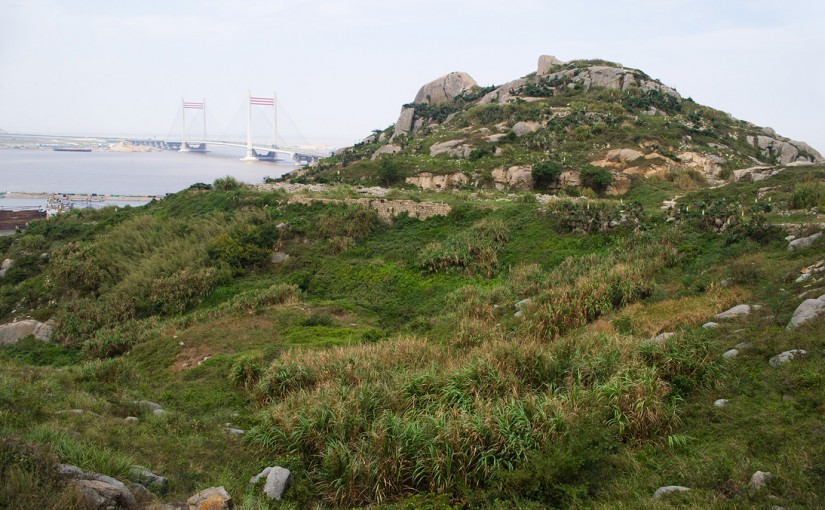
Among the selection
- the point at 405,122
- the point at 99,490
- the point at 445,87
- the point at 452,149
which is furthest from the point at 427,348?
the point at 445,87

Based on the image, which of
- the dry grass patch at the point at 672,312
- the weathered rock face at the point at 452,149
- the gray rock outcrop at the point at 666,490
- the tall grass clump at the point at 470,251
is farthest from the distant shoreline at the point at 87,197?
the gray rock outcrop at the point at 666,490

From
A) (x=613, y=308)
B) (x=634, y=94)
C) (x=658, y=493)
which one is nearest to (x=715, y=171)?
(x=634, y=94)

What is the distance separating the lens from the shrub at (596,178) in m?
23.6

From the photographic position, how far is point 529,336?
10055 millimetres

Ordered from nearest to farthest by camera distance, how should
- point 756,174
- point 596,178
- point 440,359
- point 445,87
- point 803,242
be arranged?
1. point 440,359
2. point 803,242
3. point 756,174
4. point 596,178
5. point 445,87

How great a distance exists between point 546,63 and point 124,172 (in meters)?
60.7

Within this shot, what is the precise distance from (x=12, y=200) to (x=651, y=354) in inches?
2452

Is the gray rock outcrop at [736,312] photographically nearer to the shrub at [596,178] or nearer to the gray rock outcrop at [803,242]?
the gray rock outcrop at [803,242]

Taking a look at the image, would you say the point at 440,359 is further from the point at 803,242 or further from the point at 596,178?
the point at 596,178

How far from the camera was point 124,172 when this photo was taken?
243ft

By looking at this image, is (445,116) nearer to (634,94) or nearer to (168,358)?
(634,94)

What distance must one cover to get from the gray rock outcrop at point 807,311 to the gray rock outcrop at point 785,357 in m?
1.00

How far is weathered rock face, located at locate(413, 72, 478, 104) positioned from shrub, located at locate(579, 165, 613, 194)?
34.3 m

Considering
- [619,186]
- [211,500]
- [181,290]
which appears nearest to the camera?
[211,500]
